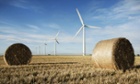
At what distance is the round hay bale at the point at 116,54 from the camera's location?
1170 centimetres

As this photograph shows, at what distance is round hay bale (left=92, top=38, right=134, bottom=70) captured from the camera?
38.4ft

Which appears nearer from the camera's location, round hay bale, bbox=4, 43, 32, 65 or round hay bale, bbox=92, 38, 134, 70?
round hay bale, bbox=92, 38, 134, 70

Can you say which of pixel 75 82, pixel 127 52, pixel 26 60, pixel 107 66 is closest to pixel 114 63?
pixel 107 66

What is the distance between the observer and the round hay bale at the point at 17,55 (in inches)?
668

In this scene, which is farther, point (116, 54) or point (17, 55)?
point (17, 55)

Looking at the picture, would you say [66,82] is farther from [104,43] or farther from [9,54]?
[9,54]

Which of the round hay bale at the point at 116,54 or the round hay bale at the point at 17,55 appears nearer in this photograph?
the round hay bale at the point at 116,54

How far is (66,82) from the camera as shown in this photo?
24.8ft

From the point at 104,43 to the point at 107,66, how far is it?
1.55m

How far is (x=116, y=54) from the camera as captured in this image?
38.9 ft

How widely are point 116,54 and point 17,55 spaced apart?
8.79 meters

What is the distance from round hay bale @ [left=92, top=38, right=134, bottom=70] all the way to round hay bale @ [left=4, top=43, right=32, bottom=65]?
23.2 ft

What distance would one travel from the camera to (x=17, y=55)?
17375mm

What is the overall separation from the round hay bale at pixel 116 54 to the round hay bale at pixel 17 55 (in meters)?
7.08
